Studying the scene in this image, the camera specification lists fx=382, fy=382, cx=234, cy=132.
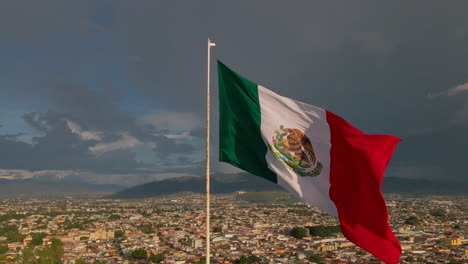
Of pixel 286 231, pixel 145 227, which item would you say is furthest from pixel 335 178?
pixel 145 227

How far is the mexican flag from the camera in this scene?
18.5 feet

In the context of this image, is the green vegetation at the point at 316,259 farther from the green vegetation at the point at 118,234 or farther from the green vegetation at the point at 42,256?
the green vegetation at the point at 118,234

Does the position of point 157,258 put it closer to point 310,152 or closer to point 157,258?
point 157,258

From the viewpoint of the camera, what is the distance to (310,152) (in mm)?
6188

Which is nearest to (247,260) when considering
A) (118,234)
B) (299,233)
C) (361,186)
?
(299,233)

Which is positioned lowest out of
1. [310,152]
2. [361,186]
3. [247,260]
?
[247,260]

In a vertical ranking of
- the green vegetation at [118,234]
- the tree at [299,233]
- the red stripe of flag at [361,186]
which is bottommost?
the green vegetation at [118,234]

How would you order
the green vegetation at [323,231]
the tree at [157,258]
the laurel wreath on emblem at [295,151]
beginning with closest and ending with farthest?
the laurel wreath on emblem at [295,151]
the tree at [157,258]
the green vegetation at [323,231]

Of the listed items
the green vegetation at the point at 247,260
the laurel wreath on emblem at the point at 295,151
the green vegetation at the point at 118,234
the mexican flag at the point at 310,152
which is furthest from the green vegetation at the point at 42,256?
the laurel wreath on emblem at the point at 295,151

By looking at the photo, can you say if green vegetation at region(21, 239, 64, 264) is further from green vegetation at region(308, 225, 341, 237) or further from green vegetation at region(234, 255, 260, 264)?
green vegetation at region(308, 225, 341, 237)

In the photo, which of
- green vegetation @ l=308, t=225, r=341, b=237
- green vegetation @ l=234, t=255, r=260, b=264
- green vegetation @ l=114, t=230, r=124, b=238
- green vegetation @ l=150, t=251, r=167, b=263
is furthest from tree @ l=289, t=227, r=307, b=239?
green vegetation @ l=114, t=230, r=124, b=238

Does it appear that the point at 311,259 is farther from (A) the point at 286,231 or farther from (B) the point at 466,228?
(B) the point at 466,228

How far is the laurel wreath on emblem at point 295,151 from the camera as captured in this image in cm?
611

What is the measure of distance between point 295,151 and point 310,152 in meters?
0.25
